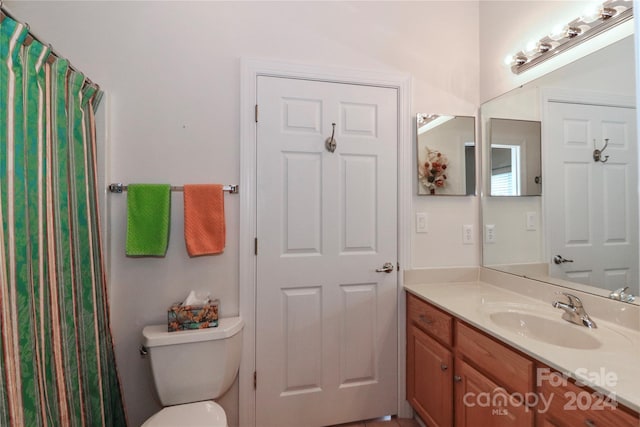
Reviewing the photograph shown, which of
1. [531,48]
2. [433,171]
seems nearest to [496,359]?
[433,171]

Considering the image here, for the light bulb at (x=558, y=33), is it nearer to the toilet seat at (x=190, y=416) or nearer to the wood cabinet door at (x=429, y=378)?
the wood cabinet door at (x=429, y=378)

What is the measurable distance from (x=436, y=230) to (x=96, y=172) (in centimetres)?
189

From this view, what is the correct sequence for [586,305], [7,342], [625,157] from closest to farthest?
[7,342], [625,157], [586,305]

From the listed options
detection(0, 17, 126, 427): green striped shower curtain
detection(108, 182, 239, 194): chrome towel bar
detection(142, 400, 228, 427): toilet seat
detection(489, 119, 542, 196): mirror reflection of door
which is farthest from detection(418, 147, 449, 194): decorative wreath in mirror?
detection(0, 17, 126, 427): green striped shower curtain

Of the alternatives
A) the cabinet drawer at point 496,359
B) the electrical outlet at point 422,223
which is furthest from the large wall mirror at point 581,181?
the cabinet drawer at point 496,359

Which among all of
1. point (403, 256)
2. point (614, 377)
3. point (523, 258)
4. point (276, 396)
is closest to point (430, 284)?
point (403, 256)

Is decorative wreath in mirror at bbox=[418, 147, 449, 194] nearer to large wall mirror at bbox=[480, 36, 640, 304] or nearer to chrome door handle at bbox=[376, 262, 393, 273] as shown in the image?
large wall mirror at bbox=[480, 36, 640, 304]

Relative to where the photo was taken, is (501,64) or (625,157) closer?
(625,157)

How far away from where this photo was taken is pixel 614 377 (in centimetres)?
78

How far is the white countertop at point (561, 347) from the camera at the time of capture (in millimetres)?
766

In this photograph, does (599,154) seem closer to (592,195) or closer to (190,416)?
(592,195)

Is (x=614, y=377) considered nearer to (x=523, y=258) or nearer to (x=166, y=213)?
(x=523, y=258)

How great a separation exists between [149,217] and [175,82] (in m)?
0.73

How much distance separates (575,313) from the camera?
119 cm
